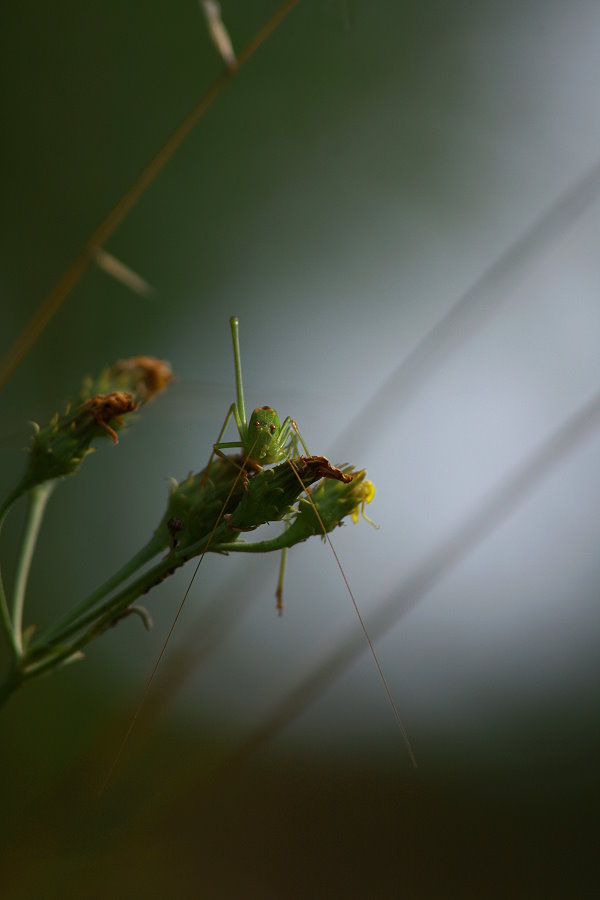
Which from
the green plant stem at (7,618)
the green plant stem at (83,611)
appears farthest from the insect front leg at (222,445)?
the green plant stem at (7,618)

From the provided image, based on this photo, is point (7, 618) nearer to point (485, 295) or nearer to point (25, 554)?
point (25, 554)

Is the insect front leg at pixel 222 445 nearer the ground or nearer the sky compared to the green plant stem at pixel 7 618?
Answer: nearer the sky

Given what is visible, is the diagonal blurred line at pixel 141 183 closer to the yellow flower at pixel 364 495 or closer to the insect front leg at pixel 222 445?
the insect front leg at pixel 222 445

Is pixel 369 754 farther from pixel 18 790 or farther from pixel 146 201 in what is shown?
pixel 146 201

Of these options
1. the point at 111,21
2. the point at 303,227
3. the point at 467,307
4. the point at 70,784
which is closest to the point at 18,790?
the point at 70,784

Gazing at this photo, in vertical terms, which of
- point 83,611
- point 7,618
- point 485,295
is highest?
point 485,295

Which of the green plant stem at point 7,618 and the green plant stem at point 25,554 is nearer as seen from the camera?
the green plant stem at point 7,618

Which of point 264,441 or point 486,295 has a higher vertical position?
point 486,295

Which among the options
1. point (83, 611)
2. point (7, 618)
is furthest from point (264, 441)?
point (7, 618)

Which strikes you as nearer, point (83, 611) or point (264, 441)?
point (83, 611)
